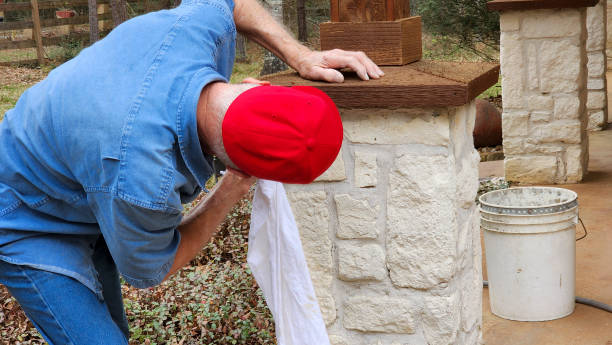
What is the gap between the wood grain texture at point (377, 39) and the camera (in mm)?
2338

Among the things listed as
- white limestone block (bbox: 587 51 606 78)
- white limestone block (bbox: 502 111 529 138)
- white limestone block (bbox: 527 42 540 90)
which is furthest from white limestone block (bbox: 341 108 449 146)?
white limestone block (bbox: 587 51 606 78)

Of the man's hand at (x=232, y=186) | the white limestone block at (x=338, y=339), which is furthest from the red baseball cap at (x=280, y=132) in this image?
the white limestone block at (x=338, y=339)

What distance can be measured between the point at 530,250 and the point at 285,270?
145 centimetres

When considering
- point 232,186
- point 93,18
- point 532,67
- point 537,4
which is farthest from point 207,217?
point 93,18

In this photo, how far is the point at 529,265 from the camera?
3.13 m

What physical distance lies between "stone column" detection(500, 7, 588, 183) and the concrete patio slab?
37 centimetres

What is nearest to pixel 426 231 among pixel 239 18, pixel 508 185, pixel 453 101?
pixel 453 101

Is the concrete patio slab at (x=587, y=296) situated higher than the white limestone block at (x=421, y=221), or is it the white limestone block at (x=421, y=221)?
the white limestone block at (x=421, y=221)

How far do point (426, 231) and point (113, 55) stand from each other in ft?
3.68

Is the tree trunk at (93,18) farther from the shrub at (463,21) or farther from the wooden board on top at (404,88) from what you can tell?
the wooden board on top at (404,88)

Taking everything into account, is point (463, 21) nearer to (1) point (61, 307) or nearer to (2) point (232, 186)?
(2) point (232, 186)

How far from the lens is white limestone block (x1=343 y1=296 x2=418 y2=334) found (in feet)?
7.57

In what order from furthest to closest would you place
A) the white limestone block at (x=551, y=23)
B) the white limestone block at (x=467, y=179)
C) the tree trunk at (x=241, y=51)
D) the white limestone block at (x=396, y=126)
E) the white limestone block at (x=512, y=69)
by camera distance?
the tree trunk at (x=241, y=51) → the white limestone block at (x=512, y=69) → the white limestone block at (x=551, y=23) → the white limestone block at (x=467, y=179) → the white limestone block at (x=396, y=126)

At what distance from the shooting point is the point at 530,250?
3088 mm
